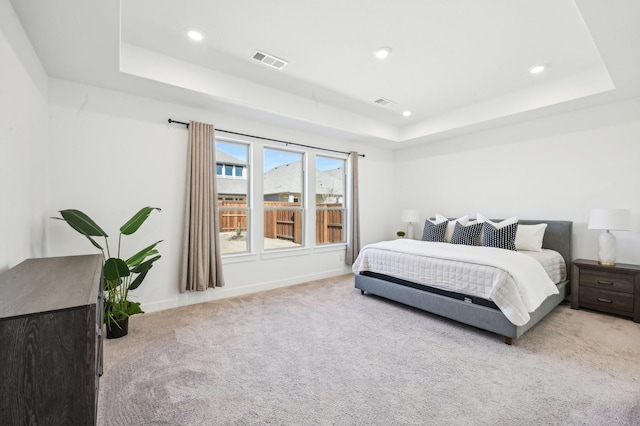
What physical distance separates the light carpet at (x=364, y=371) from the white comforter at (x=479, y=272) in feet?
1.27

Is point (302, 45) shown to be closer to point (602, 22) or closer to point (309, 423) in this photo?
point (602, 22)

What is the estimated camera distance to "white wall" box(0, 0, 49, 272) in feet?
5.94

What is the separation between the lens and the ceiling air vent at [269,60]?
9.71 ft

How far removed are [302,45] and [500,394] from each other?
3290 mm

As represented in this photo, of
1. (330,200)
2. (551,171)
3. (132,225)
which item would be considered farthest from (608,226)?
(132,225)

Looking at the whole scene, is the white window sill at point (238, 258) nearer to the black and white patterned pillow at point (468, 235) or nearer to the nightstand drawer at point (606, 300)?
the black and white patterned pillow at point (468, 235)

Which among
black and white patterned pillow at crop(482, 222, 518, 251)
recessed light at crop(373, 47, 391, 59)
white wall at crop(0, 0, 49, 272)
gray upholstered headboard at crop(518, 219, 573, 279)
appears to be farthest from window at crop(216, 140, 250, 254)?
gray upholstered headboard at crop(518, 219, 573, 279)

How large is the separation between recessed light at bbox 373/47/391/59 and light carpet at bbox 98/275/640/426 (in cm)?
282

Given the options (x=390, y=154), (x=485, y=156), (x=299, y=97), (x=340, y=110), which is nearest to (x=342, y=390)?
(x=299, y=97)

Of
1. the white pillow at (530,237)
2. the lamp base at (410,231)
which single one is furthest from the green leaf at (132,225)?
the white pillow at (530,237)

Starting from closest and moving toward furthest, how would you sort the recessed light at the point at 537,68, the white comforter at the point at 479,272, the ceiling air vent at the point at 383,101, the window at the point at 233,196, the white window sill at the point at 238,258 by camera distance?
the white comforter at the point at 479,272
the recessed light at the point at 537,68
the white window sill at the point at 238,258
the window at the point at 233,196
the ceiling air vent at the point at 383,101

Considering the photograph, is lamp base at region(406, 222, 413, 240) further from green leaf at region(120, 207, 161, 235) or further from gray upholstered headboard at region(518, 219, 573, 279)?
green leaf at region(120, 207, 161, 235)

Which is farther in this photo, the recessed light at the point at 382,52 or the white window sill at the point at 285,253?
the white window sill at the point at 285,253

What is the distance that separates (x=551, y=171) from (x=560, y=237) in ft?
3.11
